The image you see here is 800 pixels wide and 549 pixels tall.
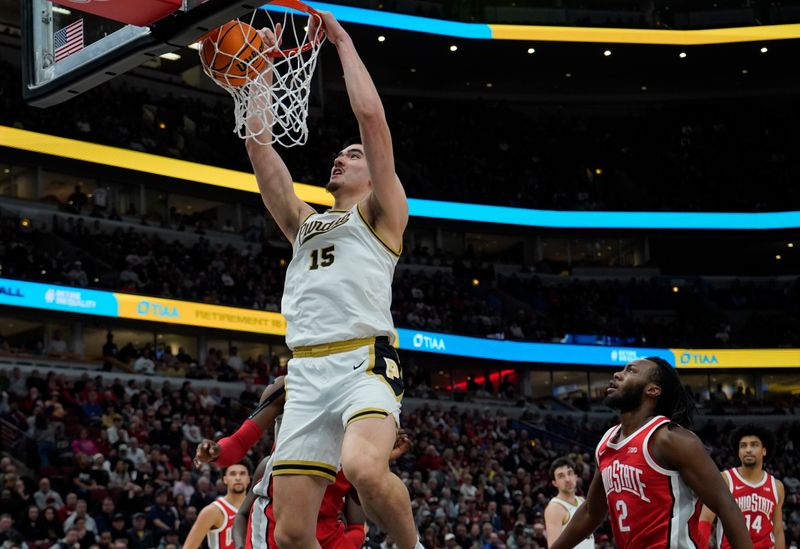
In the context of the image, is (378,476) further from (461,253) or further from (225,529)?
(461,253)

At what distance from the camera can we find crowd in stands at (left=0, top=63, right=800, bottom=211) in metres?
37.2

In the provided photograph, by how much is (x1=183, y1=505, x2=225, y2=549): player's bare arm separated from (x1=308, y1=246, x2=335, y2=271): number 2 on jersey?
373 cm

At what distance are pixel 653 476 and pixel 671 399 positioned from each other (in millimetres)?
486

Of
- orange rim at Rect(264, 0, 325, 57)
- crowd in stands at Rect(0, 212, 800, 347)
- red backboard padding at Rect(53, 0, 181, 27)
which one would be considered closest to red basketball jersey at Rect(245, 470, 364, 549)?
orange rim at Rect(264, 0, 325, 57)

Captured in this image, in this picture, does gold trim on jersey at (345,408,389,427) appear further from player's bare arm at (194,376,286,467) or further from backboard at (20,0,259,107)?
backboard at (20,0,259,107)

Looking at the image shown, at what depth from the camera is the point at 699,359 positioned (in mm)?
36031

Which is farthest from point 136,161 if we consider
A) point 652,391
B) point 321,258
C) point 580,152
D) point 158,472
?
point 652,391

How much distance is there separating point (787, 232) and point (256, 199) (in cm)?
1885

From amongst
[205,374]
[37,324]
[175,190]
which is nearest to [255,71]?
[205,374]

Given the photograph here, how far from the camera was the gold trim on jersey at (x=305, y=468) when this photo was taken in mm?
4938

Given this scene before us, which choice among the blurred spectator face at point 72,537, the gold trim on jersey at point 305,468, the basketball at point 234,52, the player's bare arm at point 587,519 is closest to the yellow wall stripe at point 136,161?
the blurred spectator face at point 72,537

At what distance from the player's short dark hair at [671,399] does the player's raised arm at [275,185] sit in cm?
197

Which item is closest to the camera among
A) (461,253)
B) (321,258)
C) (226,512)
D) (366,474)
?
(366,474)

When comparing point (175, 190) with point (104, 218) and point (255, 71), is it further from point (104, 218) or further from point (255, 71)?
point (255, 71)
